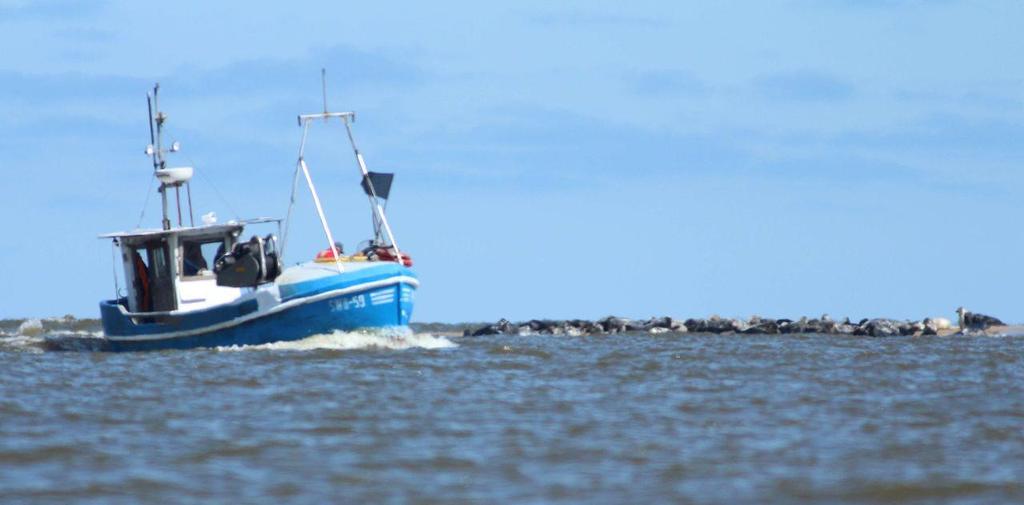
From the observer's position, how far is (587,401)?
19.5 m

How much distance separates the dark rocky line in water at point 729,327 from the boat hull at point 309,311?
20.2m

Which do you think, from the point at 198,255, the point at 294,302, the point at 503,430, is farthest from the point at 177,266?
the point at 503,430

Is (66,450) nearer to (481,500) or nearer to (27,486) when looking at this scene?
(27,486)

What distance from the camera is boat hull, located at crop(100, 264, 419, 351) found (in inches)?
1124

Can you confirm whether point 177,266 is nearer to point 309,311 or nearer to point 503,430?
point 309,311

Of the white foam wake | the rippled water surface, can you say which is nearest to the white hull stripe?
the white foam wake

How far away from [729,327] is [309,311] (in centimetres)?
2305

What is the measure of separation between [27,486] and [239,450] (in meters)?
2.31

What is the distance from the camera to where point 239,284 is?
29.7 m

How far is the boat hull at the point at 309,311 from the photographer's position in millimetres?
28547

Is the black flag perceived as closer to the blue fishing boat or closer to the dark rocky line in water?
the blue fishing boat

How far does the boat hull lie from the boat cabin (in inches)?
37.8

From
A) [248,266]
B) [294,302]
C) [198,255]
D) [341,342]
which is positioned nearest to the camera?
[294,302]

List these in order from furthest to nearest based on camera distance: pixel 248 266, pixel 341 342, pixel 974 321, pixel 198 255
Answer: pixel 974 321 < pixel 198 255 < pixel 248 266 < pixel 341 342
